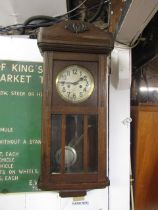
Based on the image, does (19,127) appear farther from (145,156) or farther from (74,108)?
(145,156)

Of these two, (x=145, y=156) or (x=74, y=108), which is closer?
(x=74, y=108)

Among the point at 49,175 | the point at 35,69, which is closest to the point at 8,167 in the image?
the point at 49,175

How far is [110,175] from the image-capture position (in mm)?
1549

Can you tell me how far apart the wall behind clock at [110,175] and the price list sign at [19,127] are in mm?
57

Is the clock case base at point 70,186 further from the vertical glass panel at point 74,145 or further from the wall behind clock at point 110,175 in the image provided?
the wall behind clock at point 110,175

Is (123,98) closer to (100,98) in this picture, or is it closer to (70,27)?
(100,98)

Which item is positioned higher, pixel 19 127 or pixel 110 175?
pixel 19 127

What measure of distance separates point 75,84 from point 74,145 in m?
0.30

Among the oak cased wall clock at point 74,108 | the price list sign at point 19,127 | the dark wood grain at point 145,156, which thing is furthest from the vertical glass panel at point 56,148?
the dark wood grain at point 145,156

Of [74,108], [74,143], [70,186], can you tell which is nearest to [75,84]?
[74,108]

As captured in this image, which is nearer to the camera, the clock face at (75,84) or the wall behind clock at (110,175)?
the clock face at (75,84)

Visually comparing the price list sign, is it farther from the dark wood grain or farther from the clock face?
the dark wood grain

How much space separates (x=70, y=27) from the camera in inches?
44.1

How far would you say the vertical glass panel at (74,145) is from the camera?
3.78 ft
